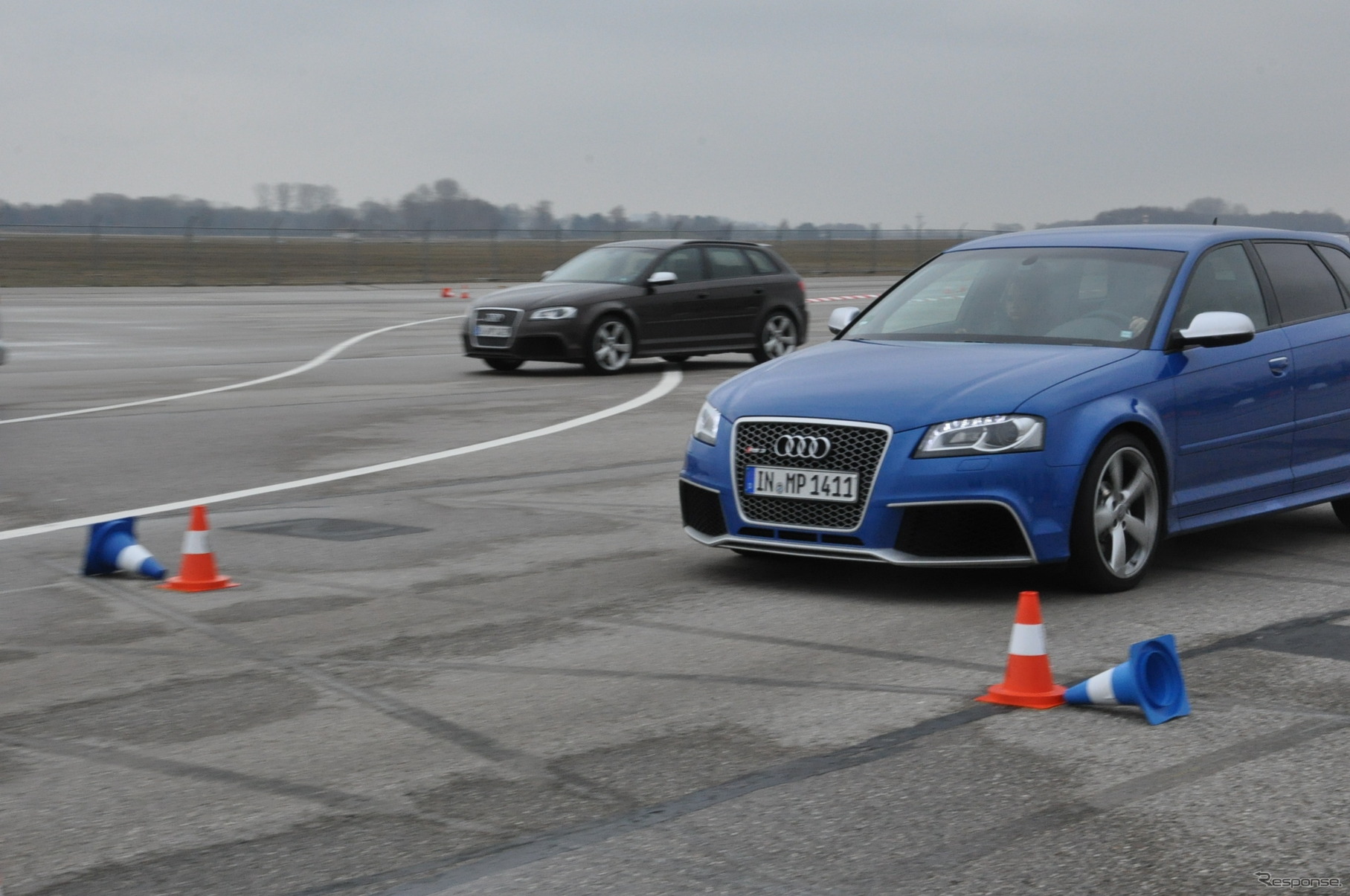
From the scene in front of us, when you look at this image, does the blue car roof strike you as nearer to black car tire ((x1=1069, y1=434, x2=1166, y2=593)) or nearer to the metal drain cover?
black car tire ((x1=1069, y1=434, x2=1166, y2=593))

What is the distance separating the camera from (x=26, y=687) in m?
5.88

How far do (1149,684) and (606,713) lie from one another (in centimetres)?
164

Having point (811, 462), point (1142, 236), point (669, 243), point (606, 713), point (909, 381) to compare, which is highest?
point (1142, 236)

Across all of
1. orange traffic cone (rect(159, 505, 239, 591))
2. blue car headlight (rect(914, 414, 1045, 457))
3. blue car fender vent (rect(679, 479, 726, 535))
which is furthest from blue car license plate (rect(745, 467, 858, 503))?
orange traffic cone (rect(159, 505, 239, 591))

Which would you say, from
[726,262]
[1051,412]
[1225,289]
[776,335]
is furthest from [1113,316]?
[776,335]

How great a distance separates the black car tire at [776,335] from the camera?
21797 millimetres

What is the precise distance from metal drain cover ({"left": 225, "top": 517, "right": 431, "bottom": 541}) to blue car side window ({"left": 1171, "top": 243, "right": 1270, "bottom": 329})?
156 inches

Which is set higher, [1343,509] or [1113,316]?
[1113,316]

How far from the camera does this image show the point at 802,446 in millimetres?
7410

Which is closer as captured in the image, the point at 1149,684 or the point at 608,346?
the point at 1149,684

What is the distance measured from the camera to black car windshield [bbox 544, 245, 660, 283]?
2064 cm

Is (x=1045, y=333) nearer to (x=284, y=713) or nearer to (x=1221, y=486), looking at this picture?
(x=1221, y=486)

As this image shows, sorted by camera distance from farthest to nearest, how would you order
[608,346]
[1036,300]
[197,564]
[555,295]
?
1. [608,346]
2. [555,295]
3. [1036,300]
4. [197,564]

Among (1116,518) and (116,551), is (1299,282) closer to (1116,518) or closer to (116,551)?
(1116,518)
